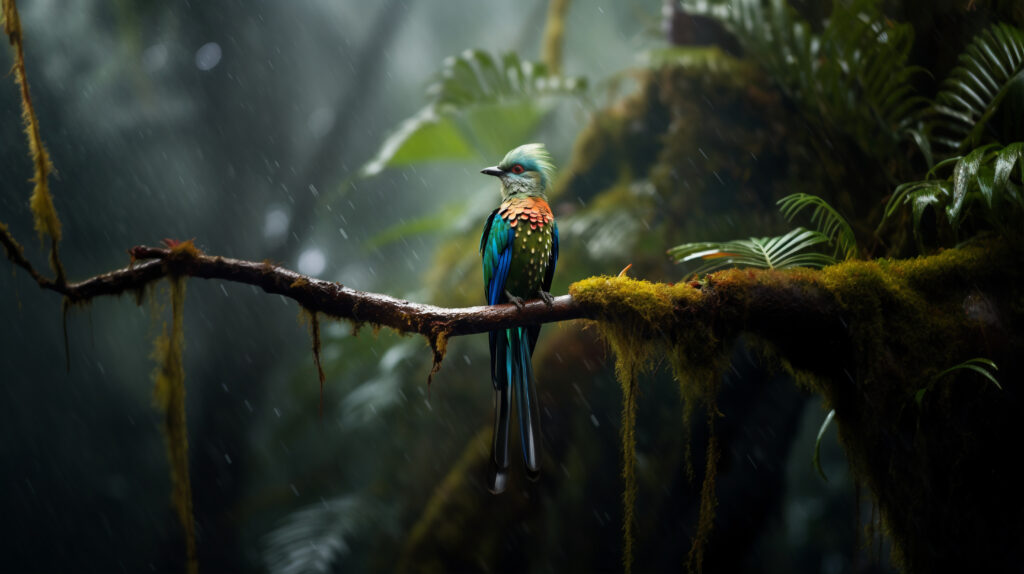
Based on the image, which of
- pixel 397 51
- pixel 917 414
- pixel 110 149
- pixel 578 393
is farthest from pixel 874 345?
pixel 397 51

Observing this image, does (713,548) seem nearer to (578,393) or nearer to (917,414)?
(578,393)

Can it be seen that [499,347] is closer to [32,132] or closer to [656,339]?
[656,339]

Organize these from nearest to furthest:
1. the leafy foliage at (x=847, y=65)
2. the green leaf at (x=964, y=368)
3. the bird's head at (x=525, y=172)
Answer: the green leaf at (x=964, y=368), the bird's head at (x=525, y=172), the leafy foliage at (x=847, y=65)

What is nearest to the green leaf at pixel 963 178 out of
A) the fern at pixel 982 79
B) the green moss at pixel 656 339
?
the fern at pixel 982 79

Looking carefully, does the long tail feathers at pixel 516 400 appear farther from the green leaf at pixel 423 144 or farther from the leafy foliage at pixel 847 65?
the green leaf at pixel 423 144

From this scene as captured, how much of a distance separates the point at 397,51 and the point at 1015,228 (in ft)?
31.3

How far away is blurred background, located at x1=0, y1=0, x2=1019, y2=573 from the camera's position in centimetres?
439

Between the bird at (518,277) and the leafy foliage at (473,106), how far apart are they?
2.01 meters

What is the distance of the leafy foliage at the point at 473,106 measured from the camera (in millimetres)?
4375

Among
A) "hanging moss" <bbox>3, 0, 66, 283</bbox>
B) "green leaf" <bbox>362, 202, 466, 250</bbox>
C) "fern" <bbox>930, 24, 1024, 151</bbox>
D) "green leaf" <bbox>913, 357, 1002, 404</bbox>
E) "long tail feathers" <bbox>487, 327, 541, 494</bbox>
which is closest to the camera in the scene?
"hanging moss" <bbox>3, 0, 66, 283</bbox>

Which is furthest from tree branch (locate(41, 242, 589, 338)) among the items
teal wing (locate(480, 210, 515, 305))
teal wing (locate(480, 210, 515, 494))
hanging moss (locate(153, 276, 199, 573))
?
teal wing (locate(480, 210, 515, 305))

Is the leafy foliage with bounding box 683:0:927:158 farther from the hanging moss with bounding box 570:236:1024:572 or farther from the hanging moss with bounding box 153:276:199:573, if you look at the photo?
the hanging moss with bounding box 153:276:199:573

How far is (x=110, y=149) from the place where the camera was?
24.8 feet

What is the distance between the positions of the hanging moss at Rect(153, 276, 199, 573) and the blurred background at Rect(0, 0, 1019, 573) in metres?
0.10
